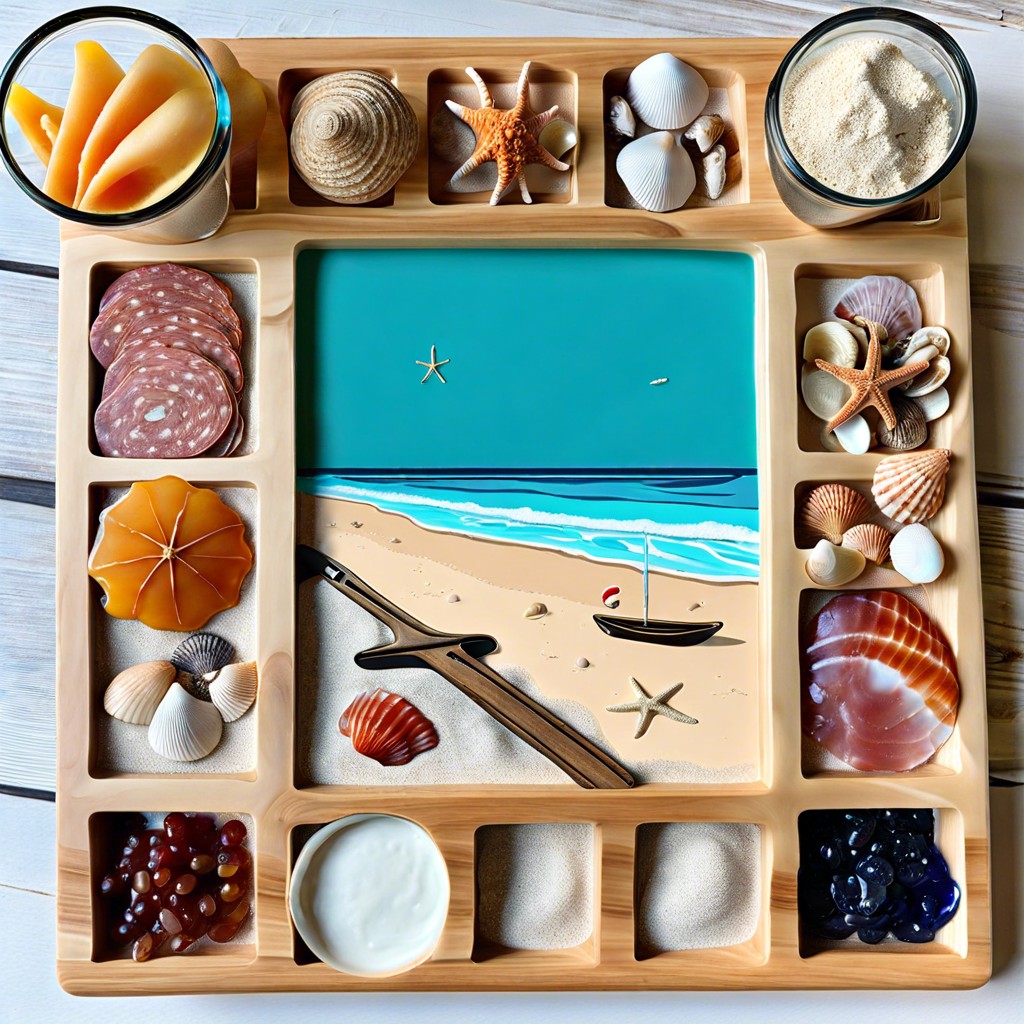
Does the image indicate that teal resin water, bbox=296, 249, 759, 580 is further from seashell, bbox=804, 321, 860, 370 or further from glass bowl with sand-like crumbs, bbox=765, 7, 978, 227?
glass bowl with sand-like crumbs, bbox=765, 7, 978, 227

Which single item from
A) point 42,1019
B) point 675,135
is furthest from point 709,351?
point 42,1019

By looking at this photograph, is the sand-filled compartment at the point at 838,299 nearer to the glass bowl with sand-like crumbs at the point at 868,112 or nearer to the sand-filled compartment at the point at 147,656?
the glass bowl with sand-like crumbs at the point at 868,112

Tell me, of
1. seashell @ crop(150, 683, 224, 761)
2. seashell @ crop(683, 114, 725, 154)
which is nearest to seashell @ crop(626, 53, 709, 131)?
seashell @ crop(683, 114, 725, 154)

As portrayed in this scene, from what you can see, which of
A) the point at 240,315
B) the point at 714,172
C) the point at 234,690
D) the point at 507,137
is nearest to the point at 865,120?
the point at 714,172

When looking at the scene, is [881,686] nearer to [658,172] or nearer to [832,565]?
[832,565]

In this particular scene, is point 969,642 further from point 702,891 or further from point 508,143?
point 508,143

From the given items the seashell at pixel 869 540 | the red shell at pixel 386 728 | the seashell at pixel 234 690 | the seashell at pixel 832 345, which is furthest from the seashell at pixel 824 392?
the seashell at pixel 234 690
